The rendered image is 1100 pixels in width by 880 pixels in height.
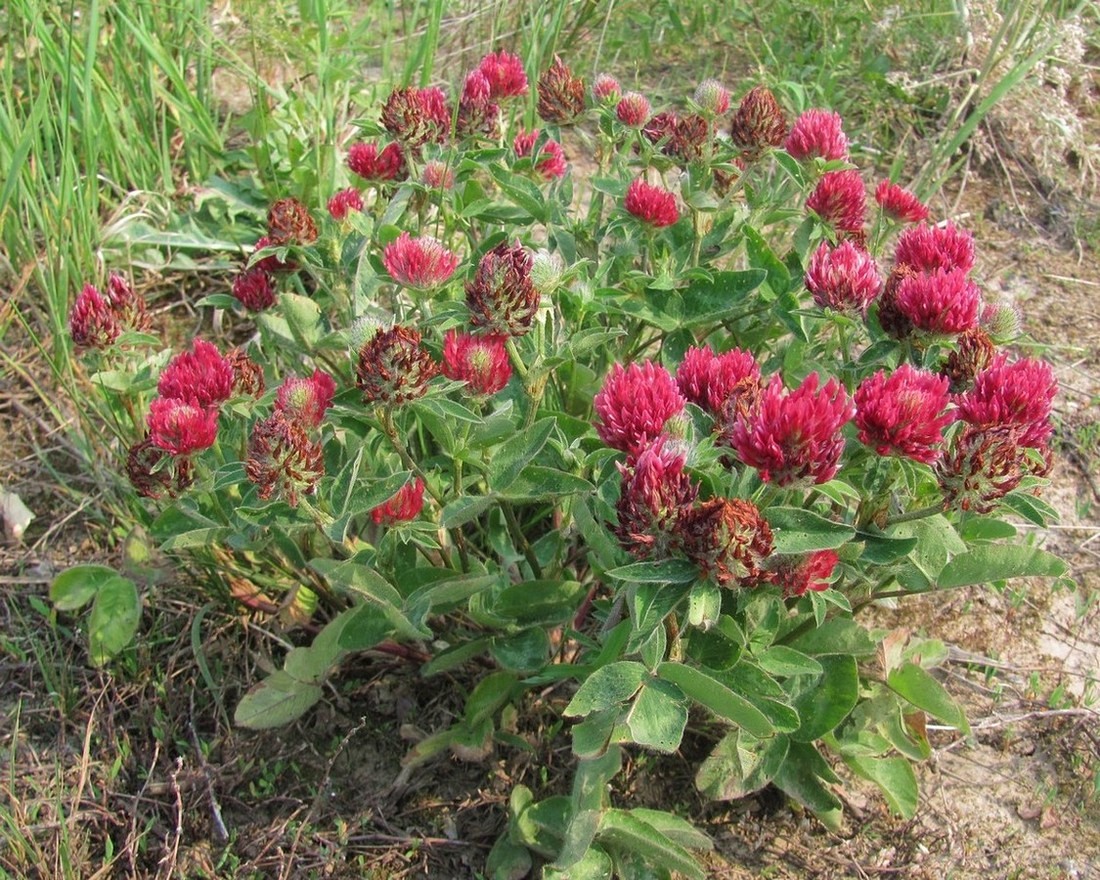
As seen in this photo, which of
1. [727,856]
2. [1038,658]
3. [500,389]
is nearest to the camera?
[500,389]

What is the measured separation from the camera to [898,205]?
2.56 m

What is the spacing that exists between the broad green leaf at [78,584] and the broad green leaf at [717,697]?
1.47 metres

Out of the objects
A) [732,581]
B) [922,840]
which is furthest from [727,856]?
[732,581]

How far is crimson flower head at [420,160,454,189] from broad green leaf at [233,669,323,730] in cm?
117

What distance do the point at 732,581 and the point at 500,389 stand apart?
0.64 meters

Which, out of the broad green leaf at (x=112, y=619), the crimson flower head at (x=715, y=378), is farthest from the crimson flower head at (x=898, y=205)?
the broad green leaf at (x=112, y=619)

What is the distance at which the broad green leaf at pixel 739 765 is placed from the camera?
85.5 inches

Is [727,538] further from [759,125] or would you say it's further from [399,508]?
[759,125]

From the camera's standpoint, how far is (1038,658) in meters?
2.81

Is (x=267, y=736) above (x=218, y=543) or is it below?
below

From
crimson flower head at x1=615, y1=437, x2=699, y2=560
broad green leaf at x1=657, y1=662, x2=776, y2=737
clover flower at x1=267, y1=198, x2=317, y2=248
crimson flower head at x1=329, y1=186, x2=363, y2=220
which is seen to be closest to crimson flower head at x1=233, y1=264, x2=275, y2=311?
clover flower at x1=267, y1=198, x2=317, y2=248

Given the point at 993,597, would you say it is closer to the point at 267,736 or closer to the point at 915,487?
the point at 915,487

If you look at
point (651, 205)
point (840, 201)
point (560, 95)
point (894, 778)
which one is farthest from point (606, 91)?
point (894, 778)

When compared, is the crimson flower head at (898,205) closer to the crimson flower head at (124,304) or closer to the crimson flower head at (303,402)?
the crimson flower head at (303,402)
